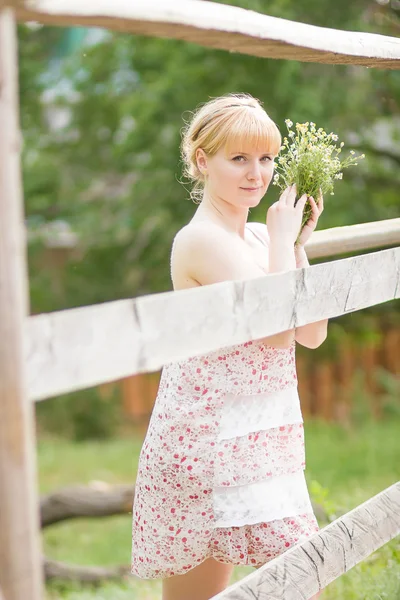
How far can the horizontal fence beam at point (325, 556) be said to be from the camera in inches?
70.4

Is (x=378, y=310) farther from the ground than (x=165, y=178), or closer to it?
closer to it

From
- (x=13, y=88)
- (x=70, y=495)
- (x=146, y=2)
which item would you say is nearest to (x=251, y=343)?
(x=146, y=2)

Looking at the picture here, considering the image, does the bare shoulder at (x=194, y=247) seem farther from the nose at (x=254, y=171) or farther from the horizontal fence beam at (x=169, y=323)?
the horizontal fence beam at (x=169, y=323)

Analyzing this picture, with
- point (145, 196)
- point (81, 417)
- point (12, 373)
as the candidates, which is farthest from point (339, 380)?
point (12, 373)

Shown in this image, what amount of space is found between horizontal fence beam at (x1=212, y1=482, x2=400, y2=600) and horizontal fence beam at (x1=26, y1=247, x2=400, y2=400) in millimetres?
507

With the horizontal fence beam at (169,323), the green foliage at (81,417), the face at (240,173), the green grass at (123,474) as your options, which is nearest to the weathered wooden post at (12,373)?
the horizontal fence beam at (169,323)

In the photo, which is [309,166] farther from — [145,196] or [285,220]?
[145,196]

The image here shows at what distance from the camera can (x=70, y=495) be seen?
572cm

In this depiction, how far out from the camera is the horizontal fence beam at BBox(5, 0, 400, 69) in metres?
1.25

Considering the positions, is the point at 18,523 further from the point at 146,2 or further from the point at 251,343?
the point at 251,343

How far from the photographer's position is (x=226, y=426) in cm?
204

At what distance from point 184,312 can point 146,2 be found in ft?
1.67

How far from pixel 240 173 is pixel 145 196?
5.84 m

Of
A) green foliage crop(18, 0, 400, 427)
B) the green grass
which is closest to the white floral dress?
the green grass
